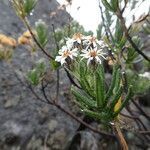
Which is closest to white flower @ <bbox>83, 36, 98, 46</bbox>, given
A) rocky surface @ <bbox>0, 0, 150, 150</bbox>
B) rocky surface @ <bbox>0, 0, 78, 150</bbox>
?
rocky surface @ <bbox>0, 0, 150, 150</bbox>

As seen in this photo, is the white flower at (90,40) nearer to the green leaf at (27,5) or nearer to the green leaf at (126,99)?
the green leaf at (126,99)

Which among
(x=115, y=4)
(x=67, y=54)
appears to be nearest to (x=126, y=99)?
(x=67, y=54)

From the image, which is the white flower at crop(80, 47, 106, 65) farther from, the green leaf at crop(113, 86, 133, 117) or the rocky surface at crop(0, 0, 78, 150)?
the rocky surface at crop(0, 0, 78, 150)

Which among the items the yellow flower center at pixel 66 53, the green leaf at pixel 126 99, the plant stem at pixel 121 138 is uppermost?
the yellow flower center at pixel 66 53

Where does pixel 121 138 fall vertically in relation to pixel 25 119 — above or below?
below

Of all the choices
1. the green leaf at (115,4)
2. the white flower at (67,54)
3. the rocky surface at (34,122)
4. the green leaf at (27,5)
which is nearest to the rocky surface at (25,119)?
the rocky surface at (34,122)

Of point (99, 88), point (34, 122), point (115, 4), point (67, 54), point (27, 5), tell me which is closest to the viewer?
point (99, 88)

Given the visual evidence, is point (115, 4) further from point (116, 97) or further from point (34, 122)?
point (34, 122)

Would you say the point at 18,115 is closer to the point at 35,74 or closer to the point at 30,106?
the point at 30,106

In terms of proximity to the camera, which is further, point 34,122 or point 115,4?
point 34,122

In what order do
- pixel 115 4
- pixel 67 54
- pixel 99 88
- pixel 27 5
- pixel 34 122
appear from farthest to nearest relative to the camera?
pixel 34 122 → pixel 27 5 → pixel 115 4 → pixel 67 54 → pixel 99 88

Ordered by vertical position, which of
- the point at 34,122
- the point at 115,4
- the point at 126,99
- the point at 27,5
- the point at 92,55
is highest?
the point at 27,5
